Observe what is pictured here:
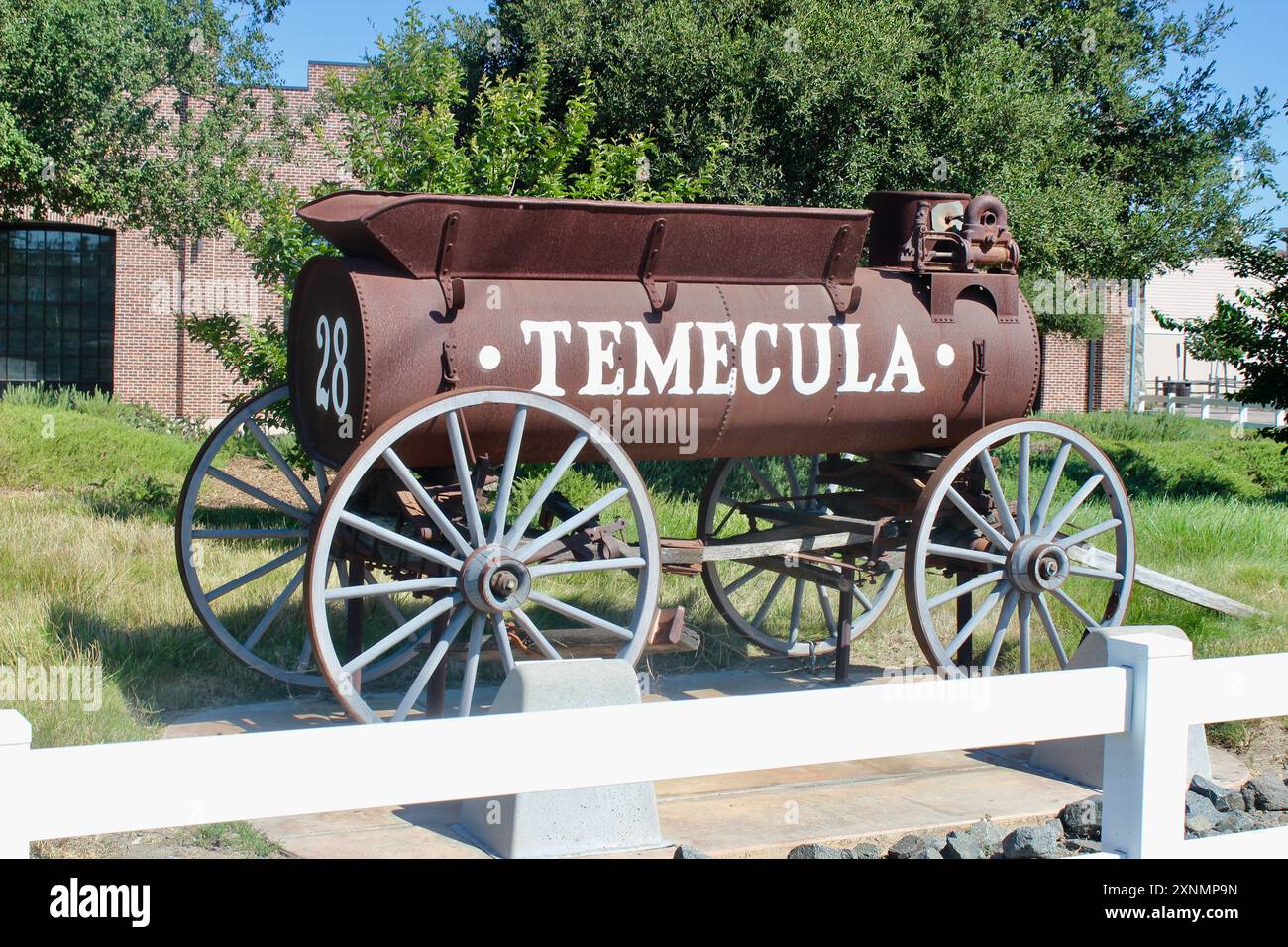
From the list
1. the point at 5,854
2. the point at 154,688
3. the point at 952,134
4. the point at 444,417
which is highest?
the point at 952,134

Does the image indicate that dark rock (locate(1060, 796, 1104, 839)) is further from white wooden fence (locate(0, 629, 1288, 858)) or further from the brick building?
the brick building

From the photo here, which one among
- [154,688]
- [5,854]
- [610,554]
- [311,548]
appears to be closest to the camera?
[5,854]

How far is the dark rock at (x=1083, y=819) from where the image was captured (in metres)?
5.01

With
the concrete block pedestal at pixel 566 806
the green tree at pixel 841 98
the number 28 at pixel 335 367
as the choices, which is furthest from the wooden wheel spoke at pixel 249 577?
the green tree at pixel 841 98

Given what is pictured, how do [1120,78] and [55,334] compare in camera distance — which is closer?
[1120,78]

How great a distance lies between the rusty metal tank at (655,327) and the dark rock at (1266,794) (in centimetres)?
212

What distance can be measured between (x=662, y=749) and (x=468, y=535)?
104 inches

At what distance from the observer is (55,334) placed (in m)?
23.8

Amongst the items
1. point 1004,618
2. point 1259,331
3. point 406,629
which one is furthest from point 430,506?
point 1259,331

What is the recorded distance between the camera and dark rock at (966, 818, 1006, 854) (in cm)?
477

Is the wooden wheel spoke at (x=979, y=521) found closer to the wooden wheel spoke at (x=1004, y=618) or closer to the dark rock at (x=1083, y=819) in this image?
the wooden wheel spoke at (x=1004, y=618)
